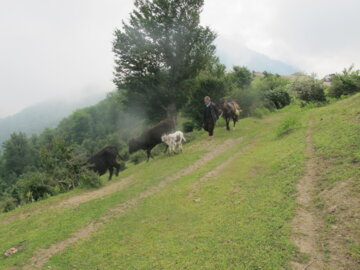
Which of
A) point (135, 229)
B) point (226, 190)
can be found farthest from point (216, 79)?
point (135, 229)

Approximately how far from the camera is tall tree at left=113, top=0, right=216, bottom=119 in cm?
2373

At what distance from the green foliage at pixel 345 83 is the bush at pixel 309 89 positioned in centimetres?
98

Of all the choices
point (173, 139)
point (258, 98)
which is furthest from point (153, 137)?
point (258, 98)

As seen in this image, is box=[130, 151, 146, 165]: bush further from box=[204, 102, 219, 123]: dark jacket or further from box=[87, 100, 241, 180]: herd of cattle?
box=[204, 102, 219, 123]: dark jacket

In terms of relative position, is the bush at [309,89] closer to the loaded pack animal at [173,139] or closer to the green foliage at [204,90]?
the green foliage at [204,90]

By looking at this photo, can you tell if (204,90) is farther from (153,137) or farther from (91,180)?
(91,180)

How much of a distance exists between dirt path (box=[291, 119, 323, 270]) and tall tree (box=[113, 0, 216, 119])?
19528 mm

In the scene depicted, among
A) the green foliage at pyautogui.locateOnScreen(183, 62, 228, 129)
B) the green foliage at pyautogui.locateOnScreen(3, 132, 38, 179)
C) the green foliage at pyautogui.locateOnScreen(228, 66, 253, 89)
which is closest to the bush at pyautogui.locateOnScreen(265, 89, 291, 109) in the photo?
the green foliage at pyautogui.locateOnScreen(183, 62, 228, 129)

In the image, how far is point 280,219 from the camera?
16.6ft

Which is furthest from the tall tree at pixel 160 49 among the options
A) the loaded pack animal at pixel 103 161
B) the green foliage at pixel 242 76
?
the green foliage at pixel 242 76

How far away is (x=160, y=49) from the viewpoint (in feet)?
79.7

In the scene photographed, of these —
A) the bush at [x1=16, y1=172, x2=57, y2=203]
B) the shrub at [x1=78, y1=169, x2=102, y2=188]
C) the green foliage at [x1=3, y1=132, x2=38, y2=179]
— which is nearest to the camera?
the shrub at [x1=78, y1=169, x2=102, y2=188]

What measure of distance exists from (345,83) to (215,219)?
19.5 meters

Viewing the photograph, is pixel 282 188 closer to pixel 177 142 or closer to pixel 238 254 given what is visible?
pixel 238 254
